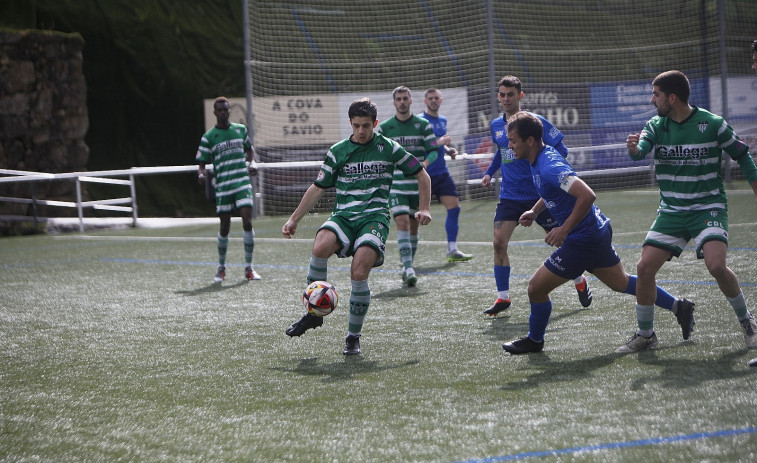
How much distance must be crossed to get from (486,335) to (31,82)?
1544cm

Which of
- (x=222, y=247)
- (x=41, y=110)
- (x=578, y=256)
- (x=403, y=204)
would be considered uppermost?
(x=41, y=110)

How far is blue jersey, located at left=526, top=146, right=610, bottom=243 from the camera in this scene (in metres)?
5.18

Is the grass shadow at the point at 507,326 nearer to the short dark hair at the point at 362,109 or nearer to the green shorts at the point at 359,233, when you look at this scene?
the green shorts at the point at 359,233

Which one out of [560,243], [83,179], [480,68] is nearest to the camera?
[560,243]

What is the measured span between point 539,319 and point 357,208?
1345 mm

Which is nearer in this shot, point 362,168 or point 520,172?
point 362,168

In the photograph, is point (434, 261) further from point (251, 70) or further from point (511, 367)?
point (251, 70)

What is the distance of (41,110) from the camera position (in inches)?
754

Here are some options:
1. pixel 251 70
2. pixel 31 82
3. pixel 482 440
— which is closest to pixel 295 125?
pixel 251 70

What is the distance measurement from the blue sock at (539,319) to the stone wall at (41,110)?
15.3 meters

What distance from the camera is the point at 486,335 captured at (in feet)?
19.9

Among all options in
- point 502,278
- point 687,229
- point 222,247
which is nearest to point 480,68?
point 222,247

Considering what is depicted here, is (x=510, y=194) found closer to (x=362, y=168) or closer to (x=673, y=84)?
(x=362, y=168)

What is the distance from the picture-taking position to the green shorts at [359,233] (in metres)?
5.81
